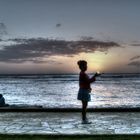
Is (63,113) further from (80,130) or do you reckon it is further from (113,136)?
(113,136)

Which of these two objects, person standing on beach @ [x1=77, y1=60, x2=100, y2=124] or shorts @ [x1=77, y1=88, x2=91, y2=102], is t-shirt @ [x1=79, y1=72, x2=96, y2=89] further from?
shorts @ [x1=77, y1=88, x2=91, y2=102]

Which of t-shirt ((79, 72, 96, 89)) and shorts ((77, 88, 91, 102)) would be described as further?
shorts ((77, 88, 91, 102))

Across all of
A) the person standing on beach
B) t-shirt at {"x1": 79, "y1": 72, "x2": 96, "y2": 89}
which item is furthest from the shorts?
t-shirt at {"x1": 79, "y1": 72, "x2": 96, "y2": 89}

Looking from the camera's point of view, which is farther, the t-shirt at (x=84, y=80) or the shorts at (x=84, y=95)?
the shorts at (x=84, y=95)

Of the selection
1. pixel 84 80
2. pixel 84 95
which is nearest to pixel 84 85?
pixel 84 80

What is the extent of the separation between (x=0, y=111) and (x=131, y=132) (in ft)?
19.9

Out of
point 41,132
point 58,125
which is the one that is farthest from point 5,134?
point 58,125

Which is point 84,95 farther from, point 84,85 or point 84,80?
point 84,80

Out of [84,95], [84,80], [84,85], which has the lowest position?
[84,95]

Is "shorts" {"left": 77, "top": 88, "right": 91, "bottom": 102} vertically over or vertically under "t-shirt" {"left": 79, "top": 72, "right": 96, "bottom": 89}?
under

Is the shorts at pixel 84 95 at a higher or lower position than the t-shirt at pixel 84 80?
lower

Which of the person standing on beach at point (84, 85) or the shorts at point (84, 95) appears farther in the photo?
the shorts at point (84, 95)

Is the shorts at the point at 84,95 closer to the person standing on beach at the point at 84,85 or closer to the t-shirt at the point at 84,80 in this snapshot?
the person standing on beach at the point at 84,85

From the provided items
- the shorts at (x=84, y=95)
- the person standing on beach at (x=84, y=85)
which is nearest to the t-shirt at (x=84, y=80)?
the person standing on beach at (x=84, y=85)
